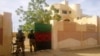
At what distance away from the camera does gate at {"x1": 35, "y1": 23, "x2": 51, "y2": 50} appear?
16.0 meters

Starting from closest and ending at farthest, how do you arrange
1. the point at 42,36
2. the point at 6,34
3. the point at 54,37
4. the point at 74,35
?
the point at 6,34, the point at 42,36, the point at 54,37, the point at 74,35

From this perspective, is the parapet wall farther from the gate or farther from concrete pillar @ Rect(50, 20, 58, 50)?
the gate

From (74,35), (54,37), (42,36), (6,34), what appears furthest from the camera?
(74,35)

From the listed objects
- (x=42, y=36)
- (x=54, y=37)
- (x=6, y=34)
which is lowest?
(x=54, y=37)

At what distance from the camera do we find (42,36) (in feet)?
53.7

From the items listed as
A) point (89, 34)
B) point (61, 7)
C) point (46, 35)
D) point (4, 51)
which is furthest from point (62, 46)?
point (61, 7)

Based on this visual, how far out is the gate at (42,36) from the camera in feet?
52.4

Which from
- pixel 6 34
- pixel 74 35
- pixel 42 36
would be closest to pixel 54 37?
pixel 42 36

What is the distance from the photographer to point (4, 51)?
12.8m

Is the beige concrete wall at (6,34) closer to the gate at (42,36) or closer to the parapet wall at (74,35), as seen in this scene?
the gate at (42,36)

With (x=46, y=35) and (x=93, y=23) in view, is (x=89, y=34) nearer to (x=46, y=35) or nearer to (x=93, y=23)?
(x=93, y=23)

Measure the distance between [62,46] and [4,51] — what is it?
6.88 meters

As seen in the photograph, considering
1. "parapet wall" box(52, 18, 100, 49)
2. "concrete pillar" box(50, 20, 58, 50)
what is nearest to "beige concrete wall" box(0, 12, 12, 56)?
"concrete pillar" box(50, 20, 58, 50)

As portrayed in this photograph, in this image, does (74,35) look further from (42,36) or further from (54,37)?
(42,36)
